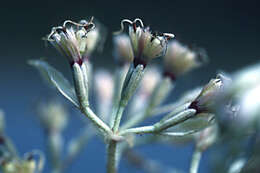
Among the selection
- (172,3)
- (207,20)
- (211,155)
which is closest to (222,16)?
(207,20)

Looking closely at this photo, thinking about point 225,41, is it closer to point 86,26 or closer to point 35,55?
point 35,55

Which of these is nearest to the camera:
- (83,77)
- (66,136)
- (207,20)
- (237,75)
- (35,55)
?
(237,75)

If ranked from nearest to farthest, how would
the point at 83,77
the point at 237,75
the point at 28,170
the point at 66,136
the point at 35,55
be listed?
the point at 237,75, the point at 83,77, the point at 28,170, the point at 66,136, the point at 35,55

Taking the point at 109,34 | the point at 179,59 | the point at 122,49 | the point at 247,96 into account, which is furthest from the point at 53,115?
the point at 109,34

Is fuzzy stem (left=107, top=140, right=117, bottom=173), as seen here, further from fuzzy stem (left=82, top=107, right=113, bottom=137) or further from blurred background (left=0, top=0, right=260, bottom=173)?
blurred background (left=0, top=0, right=260, bottom=173)

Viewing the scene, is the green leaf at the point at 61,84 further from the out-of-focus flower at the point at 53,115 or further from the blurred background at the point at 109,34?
the blurred background at the point at 109,34

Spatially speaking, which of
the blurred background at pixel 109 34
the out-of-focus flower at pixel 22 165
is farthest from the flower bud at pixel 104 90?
the blurred background at pixel 109 34

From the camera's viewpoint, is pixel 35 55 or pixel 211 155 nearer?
pixel 211 155

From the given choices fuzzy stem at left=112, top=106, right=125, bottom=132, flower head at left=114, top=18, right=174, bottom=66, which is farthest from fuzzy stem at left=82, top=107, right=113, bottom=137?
flower head at left=114, top=18, right=174, bottom=66
